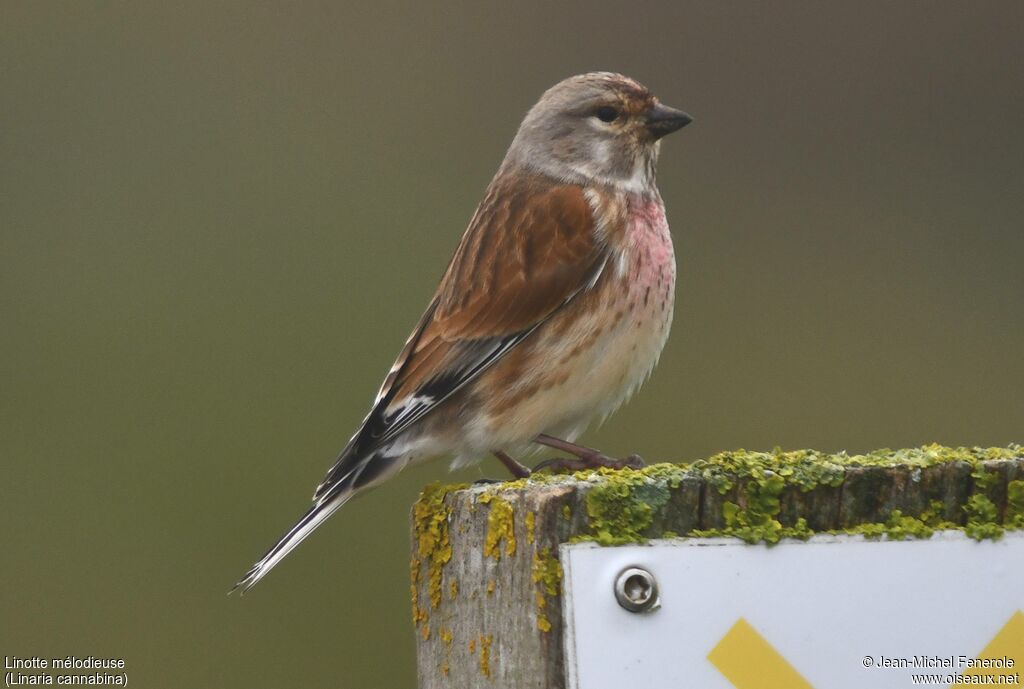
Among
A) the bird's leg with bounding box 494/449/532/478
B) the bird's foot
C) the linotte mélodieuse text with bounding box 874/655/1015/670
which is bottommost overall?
the linotte mélodieuse text with bounding box 874/655/1015/670

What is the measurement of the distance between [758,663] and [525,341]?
1844 mm

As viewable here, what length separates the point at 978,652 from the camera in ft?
9.80

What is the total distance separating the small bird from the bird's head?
24cm

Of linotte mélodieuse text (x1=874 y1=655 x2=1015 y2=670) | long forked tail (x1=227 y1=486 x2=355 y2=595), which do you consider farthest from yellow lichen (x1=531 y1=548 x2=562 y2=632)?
long forked tail (x1=227 y1=486 x2=355 y2=595)

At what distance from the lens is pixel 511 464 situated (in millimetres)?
4707

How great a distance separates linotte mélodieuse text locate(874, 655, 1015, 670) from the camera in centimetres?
296

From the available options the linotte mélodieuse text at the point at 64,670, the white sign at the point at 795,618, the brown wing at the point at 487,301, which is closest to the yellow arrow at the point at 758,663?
the white sign at the point at 795,618

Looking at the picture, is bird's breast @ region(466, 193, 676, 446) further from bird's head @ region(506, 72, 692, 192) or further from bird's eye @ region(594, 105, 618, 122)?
bird's eye @ region(594, 105, 618, 122)

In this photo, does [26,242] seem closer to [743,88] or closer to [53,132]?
[53,132]


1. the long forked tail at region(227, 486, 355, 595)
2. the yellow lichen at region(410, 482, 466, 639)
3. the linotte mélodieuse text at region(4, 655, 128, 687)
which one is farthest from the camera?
the linotte mélodieuse text at region(4, 655, 128, 687)

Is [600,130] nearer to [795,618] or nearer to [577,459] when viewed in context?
[577,459]

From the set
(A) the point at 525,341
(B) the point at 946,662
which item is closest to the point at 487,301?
(A) the point at 525,341

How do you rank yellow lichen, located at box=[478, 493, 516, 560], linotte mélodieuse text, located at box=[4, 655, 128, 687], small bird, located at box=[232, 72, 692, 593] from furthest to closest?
linotte mélodieuse text, located at box=[4, 655, 128, 687] → small bird, located at box=[232, 72, 692, 593] → yellow lichen, located at box=[478, 493, 516, 560]

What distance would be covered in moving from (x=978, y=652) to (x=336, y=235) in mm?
7562
